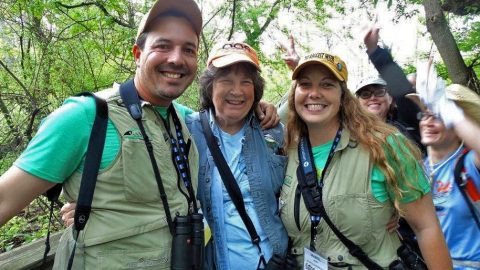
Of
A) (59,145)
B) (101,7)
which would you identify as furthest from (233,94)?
(101,7)

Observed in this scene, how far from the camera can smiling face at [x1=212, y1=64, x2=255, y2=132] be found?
2.54 meters

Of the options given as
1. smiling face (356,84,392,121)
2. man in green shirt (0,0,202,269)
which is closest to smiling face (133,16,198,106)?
man in green shirt (0,0,202,269)

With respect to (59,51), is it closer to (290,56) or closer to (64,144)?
(290,56)

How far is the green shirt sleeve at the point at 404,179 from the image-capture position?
215 cm

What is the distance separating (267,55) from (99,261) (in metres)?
9.09

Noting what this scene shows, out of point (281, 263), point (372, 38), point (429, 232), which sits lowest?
point (281, 263)

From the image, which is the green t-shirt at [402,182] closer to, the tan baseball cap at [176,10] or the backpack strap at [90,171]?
the tan baseball cap at [176,10]

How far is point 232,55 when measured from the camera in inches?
99.3

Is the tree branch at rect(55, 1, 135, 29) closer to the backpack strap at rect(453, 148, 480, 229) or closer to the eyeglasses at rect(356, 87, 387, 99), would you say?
the eyeglasses at rect(356, 87, 387, 99)

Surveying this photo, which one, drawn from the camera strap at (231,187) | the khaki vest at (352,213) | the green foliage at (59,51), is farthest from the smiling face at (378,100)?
the camera strap at (231,187)

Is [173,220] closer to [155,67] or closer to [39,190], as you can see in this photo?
[39,190]

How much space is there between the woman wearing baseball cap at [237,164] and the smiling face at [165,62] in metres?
0.37

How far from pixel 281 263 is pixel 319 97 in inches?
44.3

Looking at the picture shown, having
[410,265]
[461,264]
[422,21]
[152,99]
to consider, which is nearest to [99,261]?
[152,99]
